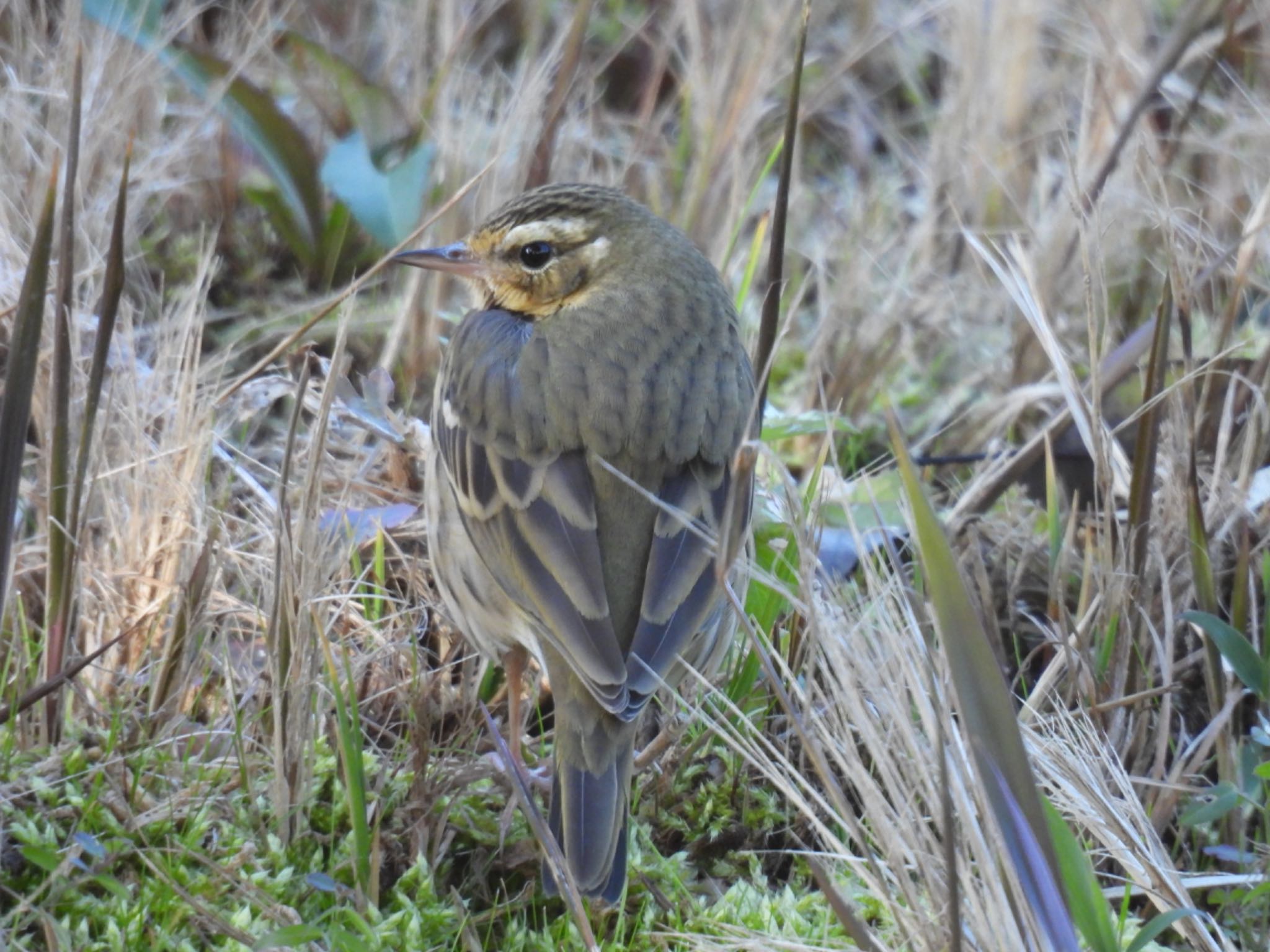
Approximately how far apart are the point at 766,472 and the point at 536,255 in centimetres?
86

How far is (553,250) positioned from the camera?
3557 mm

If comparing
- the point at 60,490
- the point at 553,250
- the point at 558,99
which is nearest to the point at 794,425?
the point at 553,250

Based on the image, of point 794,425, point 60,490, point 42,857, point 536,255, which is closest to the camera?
point 42,857

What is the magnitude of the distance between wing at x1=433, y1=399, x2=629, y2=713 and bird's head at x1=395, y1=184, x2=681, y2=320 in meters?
0.45

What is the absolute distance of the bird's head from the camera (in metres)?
3.55

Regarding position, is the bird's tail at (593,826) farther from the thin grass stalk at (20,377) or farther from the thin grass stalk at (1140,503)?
the thin grass stalk at (1140,503)

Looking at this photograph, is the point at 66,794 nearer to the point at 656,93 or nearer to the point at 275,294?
the point at 275,294

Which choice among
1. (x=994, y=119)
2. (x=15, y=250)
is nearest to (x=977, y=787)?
(x=15, y=250)

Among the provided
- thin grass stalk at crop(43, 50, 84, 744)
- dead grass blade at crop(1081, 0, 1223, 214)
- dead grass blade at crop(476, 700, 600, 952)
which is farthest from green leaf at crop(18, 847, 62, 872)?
dead grass blade at crop(1081, 0, 1223, 214)

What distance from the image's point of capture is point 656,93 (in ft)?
20.2

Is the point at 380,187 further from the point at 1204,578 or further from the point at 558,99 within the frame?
the point at 1204,578

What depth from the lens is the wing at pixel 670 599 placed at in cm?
274

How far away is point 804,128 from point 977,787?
15.7 ft

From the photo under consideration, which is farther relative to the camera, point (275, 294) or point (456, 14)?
point (456, 14)
